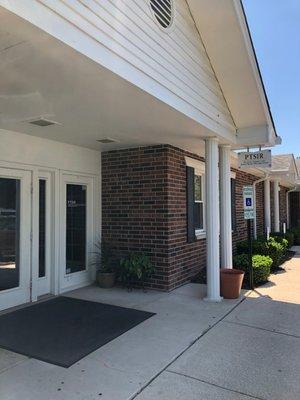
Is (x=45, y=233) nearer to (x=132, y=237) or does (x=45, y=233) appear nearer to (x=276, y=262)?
(x=132, y=237)

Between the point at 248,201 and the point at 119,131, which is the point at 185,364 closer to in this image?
the point at 119,131

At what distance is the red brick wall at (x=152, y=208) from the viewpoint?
7.24 meters

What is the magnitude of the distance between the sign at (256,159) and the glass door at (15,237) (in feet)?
13.5

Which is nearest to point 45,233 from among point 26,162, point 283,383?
point 26,162

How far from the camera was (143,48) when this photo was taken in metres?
4.03

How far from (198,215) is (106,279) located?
114 inches

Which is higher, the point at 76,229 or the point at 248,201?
the point at 248,201

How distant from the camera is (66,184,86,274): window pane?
734 centimetres

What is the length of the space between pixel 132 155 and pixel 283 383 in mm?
5200

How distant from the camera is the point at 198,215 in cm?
A: 902

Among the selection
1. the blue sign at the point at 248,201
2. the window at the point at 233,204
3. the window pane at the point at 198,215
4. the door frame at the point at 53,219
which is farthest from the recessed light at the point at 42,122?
the window at the point at 233,204

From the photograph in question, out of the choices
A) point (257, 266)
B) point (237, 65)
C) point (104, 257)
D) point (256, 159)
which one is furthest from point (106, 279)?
point (237, 65)

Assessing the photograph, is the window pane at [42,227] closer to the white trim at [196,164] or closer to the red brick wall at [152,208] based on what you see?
the red brick wall at [152,208]

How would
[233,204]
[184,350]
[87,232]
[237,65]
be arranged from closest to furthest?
[184,350] → [237,65] → [87,232] → [233,204]
